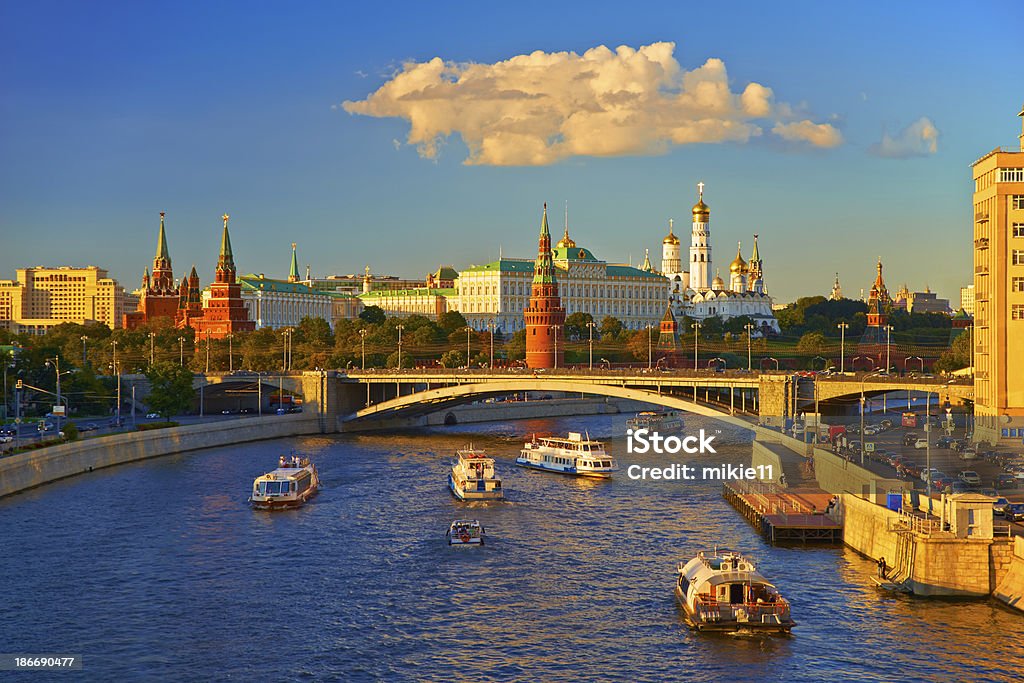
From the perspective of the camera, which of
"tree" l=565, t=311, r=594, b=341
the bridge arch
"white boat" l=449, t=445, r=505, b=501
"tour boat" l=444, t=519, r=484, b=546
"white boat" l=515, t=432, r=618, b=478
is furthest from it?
"tree" l=565, t=311, r=594, b=341

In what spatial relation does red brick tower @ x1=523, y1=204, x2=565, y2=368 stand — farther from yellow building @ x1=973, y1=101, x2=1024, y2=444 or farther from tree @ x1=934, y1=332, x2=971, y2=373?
yellow building @ x1=973, y1=101, x2=1024, y2=444

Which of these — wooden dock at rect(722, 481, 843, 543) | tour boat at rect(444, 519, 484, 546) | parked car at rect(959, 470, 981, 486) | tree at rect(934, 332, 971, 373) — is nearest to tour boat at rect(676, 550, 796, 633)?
wooden dock at rect(722, 481, 843, 543)

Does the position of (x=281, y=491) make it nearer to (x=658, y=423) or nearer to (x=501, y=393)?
(x=501, y=393)

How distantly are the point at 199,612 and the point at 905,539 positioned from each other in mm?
23938

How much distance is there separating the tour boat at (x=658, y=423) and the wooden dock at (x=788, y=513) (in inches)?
1335

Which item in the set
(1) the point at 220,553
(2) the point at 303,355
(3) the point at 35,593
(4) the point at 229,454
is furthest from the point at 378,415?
(3) the point at 35,593

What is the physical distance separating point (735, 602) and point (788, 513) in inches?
619

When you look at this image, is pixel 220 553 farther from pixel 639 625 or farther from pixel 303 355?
pixel 303 355

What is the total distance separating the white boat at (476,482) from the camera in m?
66.1

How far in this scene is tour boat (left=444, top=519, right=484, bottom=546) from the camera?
2150 inches

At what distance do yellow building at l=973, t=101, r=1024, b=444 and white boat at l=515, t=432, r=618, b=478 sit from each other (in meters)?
21.8

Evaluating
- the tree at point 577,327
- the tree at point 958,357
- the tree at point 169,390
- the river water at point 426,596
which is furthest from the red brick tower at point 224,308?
the river water at point 426,596

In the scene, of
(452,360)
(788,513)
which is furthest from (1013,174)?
(452,360)

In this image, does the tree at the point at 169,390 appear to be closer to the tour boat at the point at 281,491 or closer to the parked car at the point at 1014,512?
the tour boat at the point at 281,491
